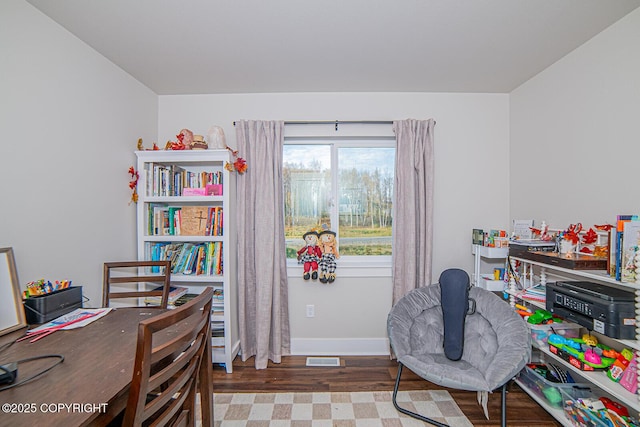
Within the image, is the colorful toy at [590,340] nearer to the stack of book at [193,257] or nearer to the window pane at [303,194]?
the window pane at [303,194]

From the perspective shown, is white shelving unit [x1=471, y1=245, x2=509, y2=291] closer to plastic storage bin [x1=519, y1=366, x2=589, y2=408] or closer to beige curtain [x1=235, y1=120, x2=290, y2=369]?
plastic storage bin [x1=519, y1=366, x2=589, y2=408]

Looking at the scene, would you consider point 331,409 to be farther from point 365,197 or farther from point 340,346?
point 365,197

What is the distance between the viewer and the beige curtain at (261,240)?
2.41 meters

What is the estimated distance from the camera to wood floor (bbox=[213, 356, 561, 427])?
181 cm

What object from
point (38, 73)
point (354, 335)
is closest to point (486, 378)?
point (354, 335)

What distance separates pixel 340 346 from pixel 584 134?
8.35 ft

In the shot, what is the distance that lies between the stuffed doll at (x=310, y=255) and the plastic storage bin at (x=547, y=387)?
5.80 ft

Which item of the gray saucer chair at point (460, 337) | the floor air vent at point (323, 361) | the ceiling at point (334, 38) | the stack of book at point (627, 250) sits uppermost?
Result: the ceiling at point (334, 38)

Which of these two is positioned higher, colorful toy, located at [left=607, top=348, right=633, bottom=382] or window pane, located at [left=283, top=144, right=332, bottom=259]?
window pane, located at [left=283, top=144, right=332, bottom=259]

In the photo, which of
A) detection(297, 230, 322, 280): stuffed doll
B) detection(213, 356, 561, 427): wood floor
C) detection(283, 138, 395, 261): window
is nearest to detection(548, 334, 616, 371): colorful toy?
detection(213, 356, 561, 427): wood floor

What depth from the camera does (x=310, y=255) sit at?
2.54 m

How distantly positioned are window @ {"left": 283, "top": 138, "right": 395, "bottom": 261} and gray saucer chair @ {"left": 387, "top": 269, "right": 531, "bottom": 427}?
28.8 inches

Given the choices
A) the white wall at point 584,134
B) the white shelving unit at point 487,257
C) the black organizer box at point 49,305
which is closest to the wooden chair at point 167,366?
the black organizer box at point 49,305

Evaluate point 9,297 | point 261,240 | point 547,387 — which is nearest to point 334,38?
point 261,240
